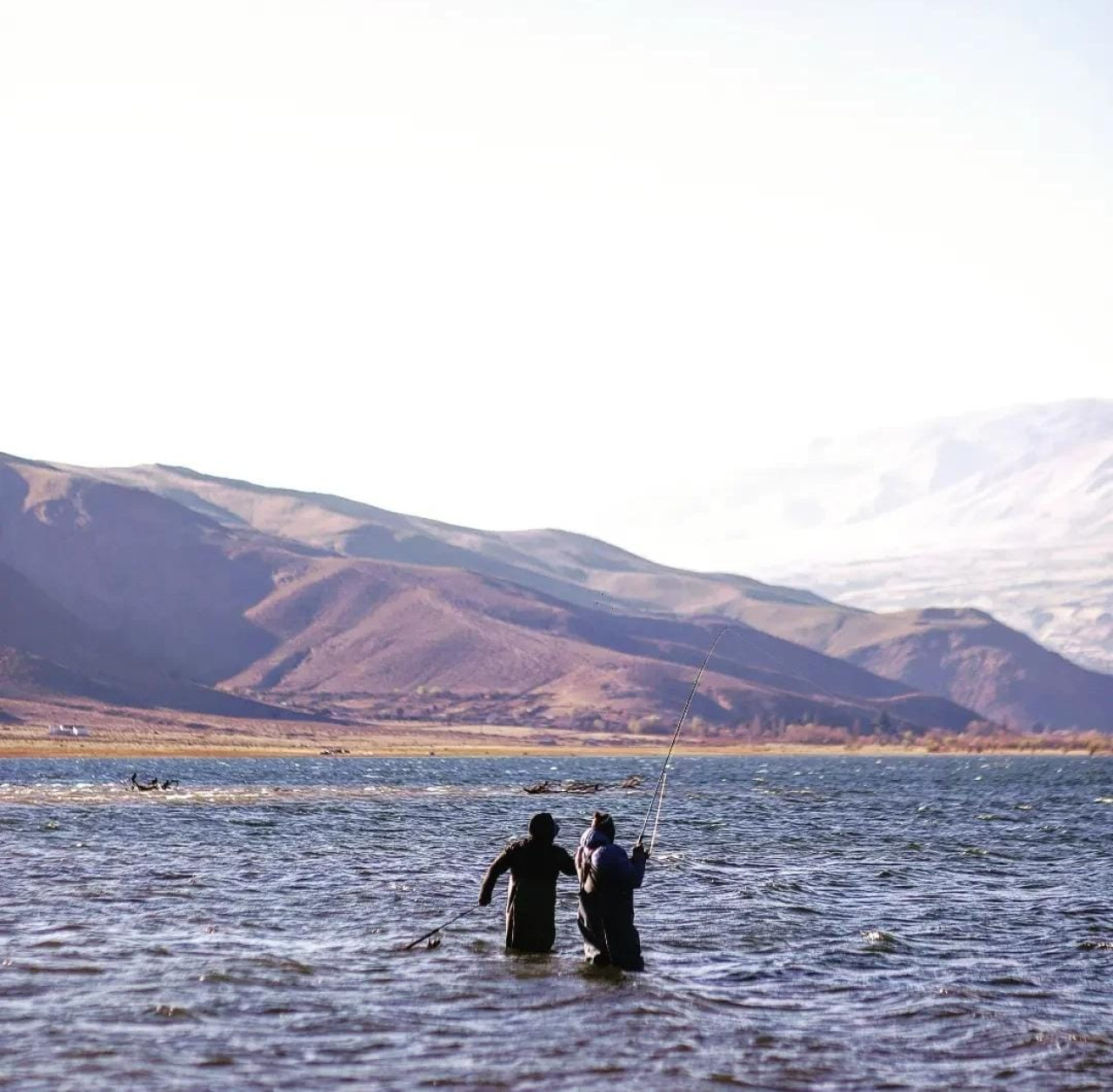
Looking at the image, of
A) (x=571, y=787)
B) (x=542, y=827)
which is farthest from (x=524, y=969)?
(x=571, y=787)

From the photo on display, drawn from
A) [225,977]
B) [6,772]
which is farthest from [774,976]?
[6,772]

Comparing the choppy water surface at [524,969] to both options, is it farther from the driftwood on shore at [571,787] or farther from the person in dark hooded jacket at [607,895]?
the driftwood on shore at [571,787]

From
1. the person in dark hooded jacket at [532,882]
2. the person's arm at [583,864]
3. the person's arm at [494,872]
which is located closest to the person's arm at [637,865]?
the person's arm at [583,864]

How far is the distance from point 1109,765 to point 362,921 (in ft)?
518

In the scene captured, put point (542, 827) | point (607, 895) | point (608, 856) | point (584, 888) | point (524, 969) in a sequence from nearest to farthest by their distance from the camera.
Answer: point (608, 856) < point (607, 895) < point (584, 888) < point (542, 827) < point (524, 969)

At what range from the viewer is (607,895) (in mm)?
21734

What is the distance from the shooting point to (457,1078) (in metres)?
16.6

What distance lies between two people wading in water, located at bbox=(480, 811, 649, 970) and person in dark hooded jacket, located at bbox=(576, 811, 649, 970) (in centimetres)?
1

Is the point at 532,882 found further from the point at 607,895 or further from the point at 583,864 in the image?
the point at 607,895

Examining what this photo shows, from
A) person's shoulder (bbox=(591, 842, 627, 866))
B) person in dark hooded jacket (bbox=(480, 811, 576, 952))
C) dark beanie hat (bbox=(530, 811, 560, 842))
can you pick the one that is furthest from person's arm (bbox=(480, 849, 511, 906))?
person's shoulder (bbox=(591, 842, 627, 866))

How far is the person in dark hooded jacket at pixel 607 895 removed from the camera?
21531 mm

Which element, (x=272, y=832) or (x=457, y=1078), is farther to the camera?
(x=272, y=832)

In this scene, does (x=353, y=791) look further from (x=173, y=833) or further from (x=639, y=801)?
(x=173, y=833)

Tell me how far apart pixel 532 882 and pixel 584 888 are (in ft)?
3.79
